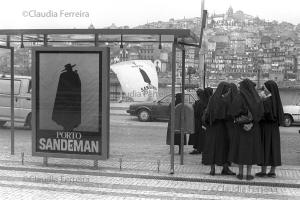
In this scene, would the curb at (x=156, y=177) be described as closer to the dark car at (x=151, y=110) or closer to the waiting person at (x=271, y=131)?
the waiting person at (x=271, y=131)

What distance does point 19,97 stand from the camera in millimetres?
18609

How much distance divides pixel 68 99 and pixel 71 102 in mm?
82

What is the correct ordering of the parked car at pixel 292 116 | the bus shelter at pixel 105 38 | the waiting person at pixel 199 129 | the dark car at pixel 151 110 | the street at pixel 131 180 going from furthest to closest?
the dark car at pixel 151 110 < the parked car at pixel 292 116 < the waiting person at pixel 199 129 < the bus shelter at pixel 105 38 < the street at pixel 131 180

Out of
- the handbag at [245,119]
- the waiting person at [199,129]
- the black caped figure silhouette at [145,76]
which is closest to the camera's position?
the handbag at [245,119]

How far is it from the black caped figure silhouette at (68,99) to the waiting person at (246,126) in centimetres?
288

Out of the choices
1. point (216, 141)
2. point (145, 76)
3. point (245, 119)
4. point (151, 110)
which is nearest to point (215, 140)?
point (216, 141)

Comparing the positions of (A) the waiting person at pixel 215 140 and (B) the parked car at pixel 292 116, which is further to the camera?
(B) the parked car at pixel 292 116

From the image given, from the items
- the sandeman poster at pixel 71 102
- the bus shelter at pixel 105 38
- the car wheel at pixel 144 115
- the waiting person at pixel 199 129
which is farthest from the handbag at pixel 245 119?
the car wheel at pixel 144 115

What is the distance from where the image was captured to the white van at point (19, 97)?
730 inches

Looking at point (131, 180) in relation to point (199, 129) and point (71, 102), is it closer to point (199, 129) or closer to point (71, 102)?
point (71, 102)

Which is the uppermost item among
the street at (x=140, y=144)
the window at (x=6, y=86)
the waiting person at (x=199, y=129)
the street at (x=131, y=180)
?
the window at (x=6, y=86)

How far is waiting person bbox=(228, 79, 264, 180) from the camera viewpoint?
9.12m

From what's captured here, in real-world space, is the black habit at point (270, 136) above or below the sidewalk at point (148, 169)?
above

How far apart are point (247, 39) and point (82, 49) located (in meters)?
16.8
